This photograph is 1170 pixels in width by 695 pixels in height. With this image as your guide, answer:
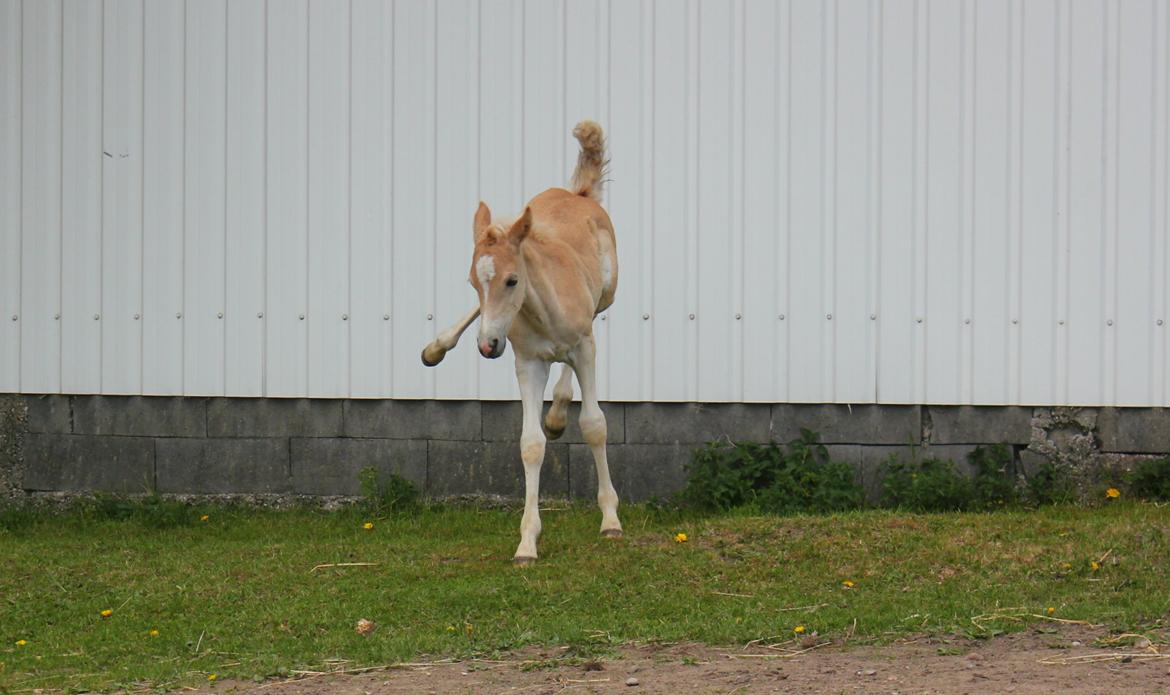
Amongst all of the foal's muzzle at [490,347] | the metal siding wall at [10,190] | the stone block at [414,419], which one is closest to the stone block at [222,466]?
the stone block at [414,419]

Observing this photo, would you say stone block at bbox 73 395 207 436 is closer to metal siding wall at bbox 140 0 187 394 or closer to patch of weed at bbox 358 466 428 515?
metal siding wall at bbox 140 0 187 394

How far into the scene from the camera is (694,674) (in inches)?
220

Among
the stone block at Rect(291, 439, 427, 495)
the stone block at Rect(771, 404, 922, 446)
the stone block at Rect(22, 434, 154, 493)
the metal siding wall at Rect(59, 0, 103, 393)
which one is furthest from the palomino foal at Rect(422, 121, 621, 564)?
the metal siding wall at Rect(59, 0, 103, 393)

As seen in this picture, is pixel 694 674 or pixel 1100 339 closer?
pixel 694 674

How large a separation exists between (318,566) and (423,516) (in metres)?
1.71

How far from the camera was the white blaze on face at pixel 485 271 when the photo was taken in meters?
6.95

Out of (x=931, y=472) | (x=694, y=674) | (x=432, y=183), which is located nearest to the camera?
(x=694, y=674)

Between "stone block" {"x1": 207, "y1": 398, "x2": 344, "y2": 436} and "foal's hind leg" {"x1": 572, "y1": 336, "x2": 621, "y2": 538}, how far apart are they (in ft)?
8.91

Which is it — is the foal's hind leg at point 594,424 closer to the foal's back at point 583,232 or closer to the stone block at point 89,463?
the foal's back at point 583,232

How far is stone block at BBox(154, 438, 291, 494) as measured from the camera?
412 inches

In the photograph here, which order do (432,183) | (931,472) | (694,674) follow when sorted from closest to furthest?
(694,674), (931,472), (432,183)

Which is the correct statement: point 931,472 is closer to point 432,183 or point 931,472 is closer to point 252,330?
point 432,183

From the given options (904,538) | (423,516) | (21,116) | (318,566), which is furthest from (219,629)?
(21,116)

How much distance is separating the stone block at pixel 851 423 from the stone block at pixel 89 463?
15.0ft
